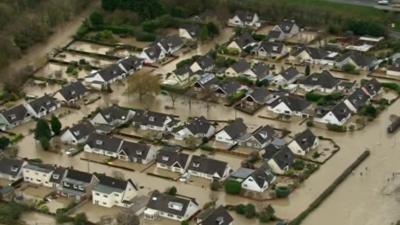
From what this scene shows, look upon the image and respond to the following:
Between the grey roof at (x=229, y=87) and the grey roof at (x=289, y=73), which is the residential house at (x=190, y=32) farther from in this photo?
the grey roof at (x=229, y=87)

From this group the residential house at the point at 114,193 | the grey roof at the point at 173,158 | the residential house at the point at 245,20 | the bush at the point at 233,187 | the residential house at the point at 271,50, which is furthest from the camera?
the residential house at the point at 245,20

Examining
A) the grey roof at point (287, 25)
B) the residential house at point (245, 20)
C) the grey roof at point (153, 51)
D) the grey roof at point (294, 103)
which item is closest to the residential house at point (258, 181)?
the grey roof at point (294, 103)

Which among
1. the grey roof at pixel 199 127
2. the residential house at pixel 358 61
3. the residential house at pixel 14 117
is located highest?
the residential house at pixel 358 61

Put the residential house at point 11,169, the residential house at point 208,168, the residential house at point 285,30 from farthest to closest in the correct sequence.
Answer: the residential house at point 285,30
the residential house at point 11,169
the residential house at point 208,168

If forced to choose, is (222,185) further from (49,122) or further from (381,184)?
(49,122)

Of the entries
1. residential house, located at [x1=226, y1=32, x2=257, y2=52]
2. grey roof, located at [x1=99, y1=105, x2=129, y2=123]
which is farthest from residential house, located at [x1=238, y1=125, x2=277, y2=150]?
residential house, located at [x1=226, y1=32, x2=257, y2=52]

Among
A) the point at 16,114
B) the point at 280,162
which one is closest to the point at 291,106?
the point at 280,162

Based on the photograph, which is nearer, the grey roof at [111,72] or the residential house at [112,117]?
the residential house at [112,117]

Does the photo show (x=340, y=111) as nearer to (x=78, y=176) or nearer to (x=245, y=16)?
(x=78, y=176)
